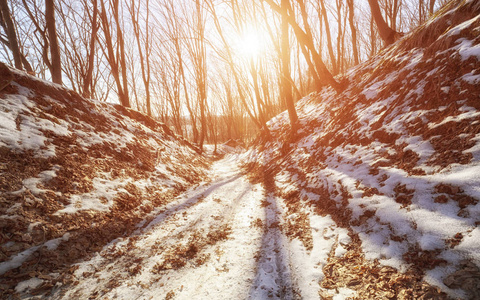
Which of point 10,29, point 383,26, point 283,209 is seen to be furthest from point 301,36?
point 10,29

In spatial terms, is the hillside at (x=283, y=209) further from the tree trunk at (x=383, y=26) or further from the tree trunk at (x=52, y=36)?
the tree trunk at (x=383, y=26)

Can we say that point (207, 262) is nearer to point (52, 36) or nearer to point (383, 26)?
point (52, 36)

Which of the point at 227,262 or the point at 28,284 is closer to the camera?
the point at 28,284

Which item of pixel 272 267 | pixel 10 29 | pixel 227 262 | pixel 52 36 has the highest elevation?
pixel 10 29

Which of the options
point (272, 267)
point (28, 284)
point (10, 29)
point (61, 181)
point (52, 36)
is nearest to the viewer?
point (28, 284)

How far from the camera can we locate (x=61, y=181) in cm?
350

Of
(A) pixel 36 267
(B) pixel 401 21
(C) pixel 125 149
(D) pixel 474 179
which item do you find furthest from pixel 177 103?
(B) pixel 401 21

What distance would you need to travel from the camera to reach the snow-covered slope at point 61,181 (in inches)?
97.4

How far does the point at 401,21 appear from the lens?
20391 mm

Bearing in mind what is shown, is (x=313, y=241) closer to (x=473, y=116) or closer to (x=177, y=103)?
(x=473, y=116)

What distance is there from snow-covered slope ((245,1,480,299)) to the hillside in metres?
0.02

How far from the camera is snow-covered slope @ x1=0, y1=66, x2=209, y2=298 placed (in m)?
2.47

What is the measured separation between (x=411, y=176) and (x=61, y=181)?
5.66m

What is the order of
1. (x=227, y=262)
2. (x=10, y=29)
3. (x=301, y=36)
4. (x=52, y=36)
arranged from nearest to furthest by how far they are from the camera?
(x=227, y=262) → (x=52, y=36) → (x=10, y=29) → (x=301, y=36)
